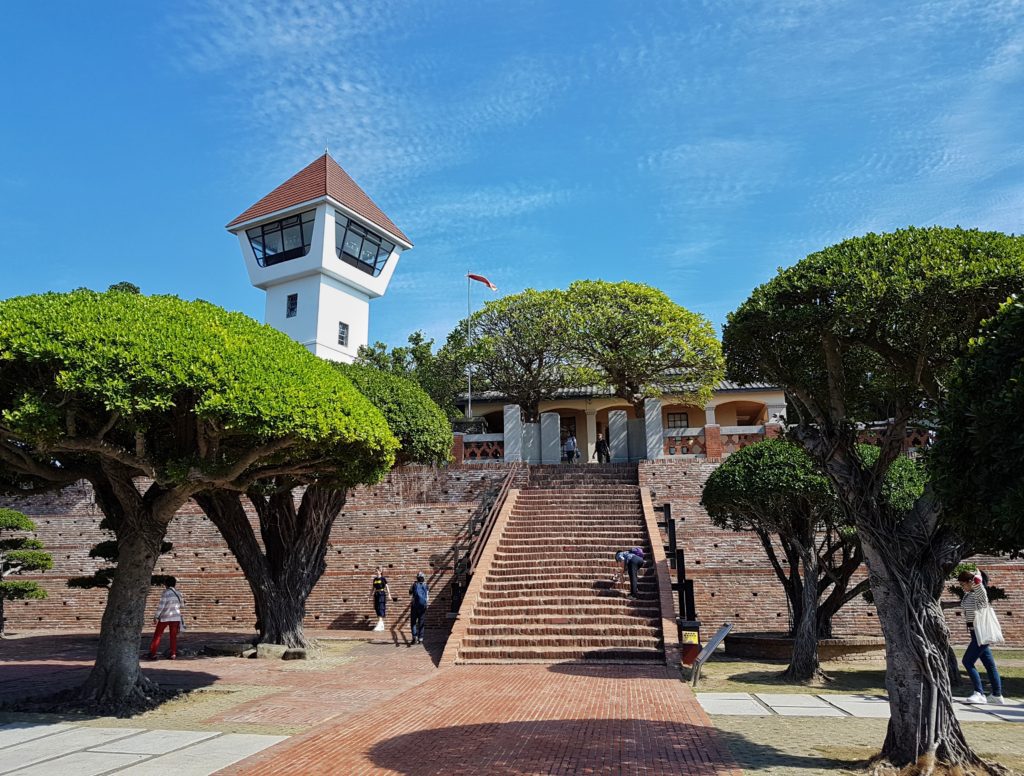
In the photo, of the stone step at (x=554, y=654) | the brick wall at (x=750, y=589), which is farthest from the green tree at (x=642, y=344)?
the stone step at (x=554, y=654)

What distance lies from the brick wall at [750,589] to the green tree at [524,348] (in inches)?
462

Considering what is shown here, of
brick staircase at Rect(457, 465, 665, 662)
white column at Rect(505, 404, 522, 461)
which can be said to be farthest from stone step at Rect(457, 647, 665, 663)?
white column at Rect(505, 404, 522, 461)

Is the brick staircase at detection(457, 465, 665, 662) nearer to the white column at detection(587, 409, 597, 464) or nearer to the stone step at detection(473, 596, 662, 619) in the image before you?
the stone step at detection(473, 596, 662, 619)

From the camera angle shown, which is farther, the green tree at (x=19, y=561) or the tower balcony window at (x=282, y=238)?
the tower balcony window at (x=282, y=238)

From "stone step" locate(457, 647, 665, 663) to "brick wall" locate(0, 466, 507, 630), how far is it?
4.99 metres

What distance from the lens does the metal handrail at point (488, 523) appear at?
16047 millimetres

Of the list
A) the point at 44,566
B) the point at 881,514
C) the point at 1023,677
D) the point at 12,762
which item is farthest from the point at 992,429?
the point at 44,566

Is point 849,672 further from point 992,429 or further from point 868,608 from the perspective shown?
point 992,429

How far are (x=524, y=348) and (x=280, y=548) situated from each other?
55.8ft

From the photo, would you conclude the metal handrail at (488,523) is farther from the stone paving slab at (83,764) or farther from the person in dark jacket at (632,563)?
the stone paving slab at (83,764)

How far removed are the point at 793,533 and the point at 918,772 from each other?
6.97 meters

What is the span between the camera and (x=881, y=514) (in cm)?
651

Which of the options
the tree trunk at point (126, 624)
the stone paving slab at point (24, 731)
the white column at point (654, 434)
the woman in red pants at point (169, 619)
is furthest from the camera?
the white column at point (654, 434)

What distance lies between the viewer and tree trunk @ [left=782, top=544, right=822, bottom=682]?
424 inches
